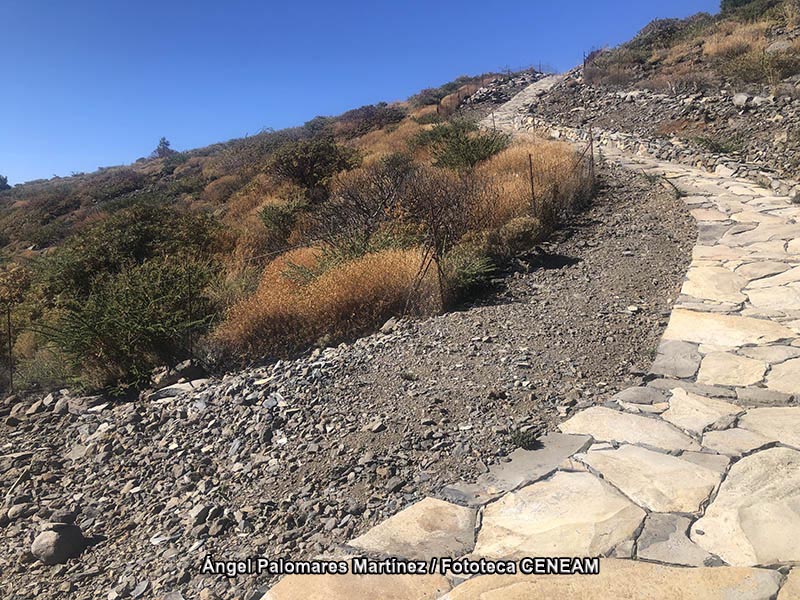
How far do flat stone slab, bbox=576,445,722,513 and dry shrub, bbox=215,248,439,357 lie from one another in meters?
2.75

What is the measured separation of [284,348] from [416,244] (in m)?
2.41

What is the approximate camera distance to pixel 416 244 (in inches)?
260

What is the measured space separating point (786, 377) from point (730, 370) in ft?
0.90

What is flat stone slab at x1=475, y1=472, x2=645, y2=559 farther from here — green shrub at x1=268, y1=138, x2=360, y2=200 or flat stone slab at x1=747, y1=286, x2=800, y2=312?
green shrub at x1=268, y1=138, x2=360, y2=200

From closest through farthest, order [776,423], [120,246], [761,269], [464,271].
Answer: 1. [776,423]
2. [761,269]
3. [464,271]
4. [120,246]

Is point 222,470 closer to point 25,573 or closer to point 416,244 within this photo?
point 25,573

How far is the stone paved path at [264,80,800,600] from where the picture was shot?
1771mm

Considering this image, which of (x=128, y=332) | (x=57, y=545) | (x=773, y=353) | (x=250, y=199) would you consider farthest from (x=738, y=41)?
(x=57, y=545)

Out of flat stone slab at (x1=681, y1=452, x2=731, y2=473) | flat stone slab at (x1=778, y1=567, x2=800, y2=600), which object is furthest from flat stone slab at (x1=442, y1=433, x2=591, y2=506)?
flat stone slab at (x1=778, y1=567, x2=800, y2=600)

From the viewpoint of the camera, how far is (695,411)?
2816 millimetres

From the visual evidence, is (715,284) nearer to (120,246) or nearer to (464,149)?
(464,149)

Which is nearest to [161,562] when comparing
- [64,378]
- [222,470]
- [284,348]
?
[222,470]

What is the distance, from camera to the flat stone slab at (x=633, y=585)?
166 cm

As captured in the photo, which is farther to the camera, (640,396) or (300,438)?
(300,438)
